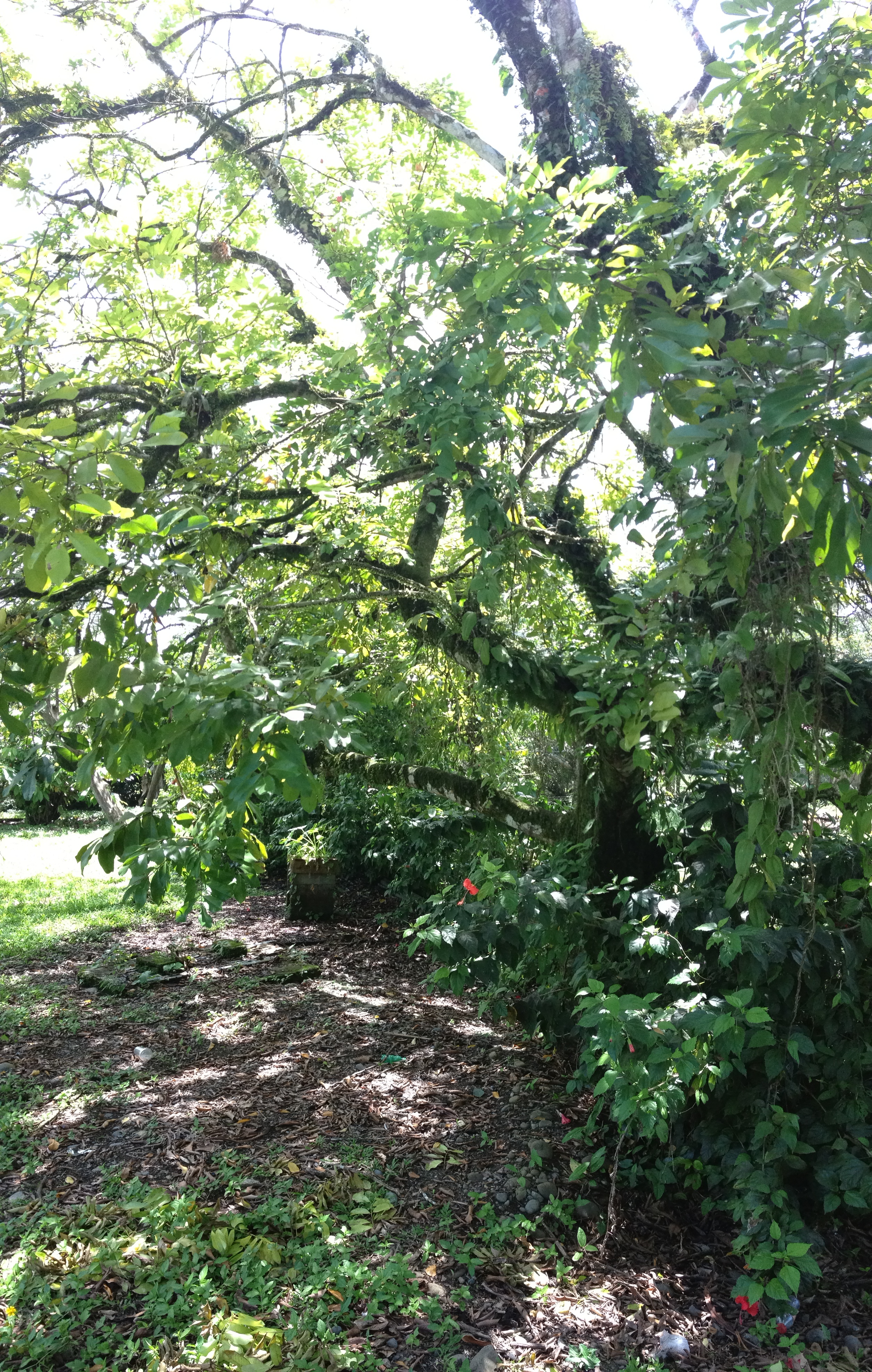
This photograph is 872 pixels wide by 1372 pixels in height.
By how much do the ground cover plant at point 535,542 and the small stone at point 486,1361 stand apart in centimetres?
75

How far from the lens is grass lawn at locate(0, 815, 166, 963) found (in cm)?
751

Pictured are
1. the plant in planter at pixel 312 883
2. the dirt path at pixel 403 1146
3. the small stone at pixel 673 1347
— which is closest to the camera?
the small stone at pixel 673 1347

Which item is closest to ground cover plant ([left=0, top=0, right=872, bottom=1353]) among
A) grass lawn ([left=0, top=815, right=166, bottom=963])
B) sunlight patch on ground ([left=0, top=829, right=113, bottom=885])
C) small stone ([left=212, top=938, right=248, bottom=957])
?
small stone ([left=212, top=938, right=248, bottom=957])

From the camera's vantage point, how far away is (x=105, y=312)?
4.11 meters

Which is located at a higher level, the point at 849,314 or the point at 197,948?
the point at 849,314

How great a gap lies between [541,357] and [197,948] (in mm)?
5364

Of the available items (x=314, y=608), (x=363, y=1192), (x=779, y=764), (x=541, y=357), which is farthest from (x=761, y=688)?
(x=314, y=608)

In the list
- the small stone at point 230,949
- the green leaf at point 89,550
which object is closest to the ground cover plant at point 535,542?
the green leaf at point 89,550

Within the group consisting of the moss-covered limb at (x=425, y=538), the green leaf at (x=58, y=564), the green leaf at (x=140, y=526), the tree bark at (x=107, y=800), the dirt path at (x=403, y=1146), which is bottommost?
the dirt path at (x=403, y=1146)

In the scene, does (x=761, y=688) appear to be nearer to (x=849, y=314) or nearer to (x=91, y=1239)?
(x=849, y=314)

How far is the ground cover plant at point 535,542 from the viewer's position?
6.13ft

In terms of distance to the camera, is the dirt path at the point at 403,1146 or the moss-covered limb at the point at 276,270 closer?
the dirt path at the point at 403,1146

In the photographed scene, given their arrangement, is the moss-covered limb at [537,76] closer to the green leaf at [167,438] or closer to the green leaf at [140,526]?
the green leaf at [167,438]

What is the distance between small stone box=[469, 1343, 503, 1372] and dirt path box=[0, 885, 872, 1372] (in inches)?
1.3
